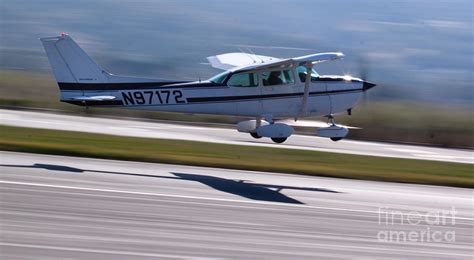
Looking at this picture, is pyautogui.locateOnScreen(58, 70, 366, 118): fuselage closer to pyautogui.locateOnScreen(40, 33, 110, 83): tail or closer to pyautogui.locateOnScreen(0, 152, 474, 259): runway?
pyautogui.locateOnScreen(40, 33, 110, 83): tail

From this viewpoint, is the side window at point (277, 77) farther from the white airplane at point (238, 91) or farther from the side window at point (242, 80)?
the side window at point (242, 80)

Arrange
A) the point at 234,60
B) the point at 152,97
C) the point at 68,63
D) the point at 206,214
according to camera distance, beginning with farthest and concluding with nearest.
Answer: the point at 234,60 < the point at 152,97 < the point at 68,63 < the point at 206,214

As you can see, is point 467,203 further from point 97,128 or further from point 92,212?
point 97,128

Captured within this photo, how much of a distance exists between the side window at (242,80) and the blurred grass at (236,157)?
1.74 metres

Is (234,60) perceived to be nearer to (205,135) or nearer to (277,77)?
(277,77)

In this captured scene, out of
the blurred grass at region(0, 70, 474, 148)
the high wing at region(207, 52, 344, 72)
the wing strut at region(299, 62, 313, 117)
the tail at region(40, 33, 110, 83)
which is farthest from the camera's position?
the blurred grass at region(0, 70, 474, 148)


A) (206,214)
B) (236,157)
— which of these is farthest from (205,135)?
(206,214)

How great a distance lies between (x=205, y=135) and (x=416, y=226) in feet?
47.0

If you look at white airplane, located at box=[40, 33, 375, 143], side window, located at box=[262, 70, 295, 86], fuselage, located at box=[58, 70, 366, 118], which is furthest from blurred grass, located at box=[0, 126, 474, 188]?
side window, located at box=[262, 70, 295, 86]

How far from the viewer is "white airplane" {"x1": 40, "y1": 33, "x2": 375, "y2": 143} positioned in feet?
54.2

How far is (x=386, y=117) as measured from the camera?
134 feet

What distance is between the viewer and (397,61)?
94188 mm

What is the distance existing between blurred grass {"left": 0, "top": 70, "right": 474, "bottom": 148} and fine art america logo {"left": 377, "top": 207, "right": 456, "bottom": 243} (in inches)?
694

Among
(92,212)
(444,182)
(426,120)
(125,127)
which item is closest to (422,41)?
(426,120)
